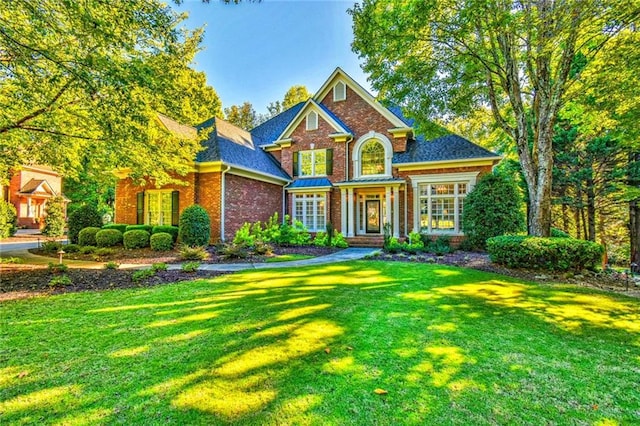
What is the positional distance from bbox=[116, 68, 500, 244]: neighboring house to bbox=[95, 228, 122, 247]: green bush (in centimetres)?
162

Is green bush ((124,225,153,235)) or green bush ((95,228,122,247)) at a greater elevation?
green bush ((124,225,153,235))

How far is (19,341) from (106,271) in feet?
17.0

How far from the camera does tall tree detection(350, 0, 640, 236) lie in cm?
759

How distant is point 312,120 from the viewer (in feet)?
59.5

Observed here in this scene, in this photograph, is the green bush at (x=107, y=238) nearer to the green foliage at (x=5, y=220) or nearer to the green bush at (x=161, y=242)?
the green bush at (x=161, y=242)

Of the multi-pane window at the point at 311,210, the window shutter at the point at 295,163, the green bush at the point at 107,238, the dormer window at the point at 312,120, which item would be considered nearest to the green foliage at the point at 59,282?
the green bush at the point at 107,238

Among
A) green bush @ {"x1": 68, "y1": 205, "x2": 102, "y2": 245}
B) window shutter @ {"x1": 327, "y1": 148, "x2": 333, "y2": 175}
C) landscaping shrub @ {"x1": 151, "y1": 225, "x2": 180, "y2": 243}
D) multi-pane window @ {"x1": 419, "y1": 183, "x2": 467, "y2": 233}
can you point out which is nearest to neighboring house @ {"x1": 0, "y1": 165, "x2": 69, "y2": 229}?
green bush @ {"x1": 68, "y1": 205, "x2": 102, "y2": 245}

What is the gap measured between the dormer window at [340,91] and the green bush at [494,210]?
10.1m

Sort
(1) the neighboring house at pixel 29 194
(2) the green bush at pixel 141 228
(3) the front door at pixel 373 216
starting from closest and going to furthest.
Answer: (2) the green bush at pixel 141 228, (3) the front door at pixel 373 216, (1) the neighboring house at pixel 29 194

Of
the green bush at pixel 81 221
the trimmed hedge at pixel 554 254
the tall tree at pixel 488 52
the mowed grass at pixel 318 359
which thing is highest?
the tall tree at pixel 488 52

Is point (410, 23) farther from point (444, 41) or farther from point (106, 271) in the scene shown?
point (106, 271)

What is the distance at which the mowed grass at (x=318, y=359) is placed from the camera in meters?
2.38

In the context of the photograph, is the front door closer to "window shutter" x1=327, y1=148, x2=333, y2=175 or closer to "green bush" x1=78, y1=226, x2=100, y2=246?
"window shutter" x1=327, y1=148, x2=333, y2=175

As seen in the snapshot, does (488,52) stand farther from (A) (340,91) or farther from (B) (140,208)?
(B) (140,208)
